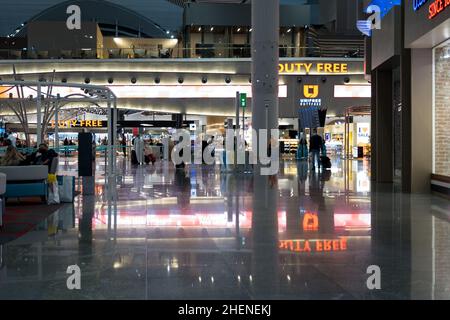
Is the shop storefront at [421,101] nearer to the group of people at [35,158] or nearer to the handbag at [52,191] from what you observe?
the handbag at [52,191]

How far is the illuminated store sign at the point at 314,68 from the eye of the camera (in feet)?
137

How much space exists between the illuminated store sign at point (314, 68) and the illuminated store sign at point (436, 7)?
28406 millimetres

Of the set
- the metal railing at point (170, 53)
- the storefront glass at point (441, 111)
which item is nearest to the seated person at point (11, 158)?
the storefront glass at point (441, 111)

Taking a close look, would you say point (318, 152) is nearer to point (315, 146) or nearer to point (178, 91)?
point (315, 146)

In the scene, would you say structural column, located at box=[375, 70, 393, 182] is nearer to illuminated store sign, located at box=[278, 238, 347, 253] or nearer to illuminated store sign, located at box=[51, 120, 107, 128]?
illuminated store sign, located at box=[278, 238, 347, 253]

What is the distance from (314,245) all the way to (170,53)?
35.5m

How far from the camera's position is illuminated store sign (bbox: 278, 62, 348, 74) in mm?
41625

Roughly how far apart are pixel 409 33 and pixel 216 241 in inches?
366

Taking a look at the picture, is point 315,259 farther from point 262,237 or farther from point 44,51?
point 44,51

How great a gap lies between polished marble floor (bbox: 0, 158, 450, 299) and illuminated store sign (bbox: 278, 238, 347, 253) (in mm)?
14

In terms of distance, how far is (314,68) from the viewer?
1655 inches

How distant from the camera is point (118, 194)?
50.9ft

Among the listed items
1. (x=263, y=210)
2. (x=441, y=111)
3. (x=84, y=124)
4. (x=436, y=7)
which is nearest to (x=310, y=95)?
(x=84, y=124)
